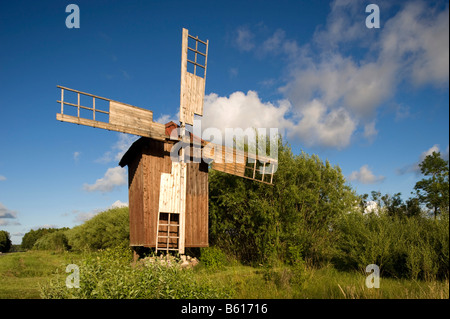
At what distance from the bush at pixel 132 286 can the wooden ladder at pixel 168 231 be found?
4168 mm

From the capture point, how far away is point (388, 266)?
12117 mm

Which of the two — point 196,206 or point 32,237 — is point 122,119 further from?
point 32,237

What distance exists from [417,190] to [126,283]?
2566 cm

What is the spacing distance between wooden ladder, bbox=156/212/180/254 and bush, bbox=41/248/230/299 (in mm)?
4168

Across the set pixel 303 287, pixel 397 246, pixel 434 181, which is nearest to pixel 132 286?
pixel 303 287

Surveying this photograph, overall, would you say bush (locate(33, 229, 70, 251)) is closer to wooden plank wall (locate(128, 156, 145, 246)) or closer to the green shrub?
wooden plank wall (locate(128, 156, 145, 246))

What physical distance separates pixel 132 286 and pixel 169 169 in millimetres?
6766

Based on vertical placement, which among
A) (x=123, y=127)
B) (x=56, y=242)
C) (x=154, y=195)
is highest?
(x=123, y=127)

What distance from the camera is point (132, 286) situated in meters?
7.05

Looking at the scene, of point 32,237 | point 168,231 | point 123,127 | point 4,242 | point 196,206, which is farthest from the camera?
point 32,237

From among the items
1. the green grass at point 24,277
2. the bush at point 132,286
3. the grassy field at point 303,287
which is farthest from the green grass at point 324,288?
the green grass at point 24,277

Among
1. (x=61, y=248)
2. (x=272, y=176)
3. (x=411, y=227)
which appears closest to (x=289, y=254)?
(x=272, y=176)

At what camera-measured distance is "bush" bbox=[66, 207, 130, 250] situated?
20.0 meters
